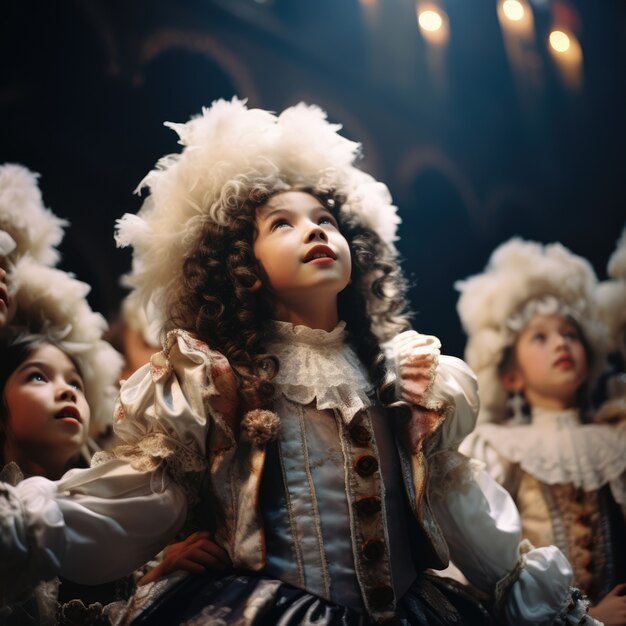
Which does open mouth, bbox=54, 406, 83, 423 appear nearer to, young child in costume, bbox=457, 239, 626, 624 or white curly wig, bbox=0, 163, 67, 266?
white curly wig, bbox=0, 163, 67, 266

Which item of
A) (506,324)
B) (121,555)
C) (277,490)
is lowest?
(121,555)

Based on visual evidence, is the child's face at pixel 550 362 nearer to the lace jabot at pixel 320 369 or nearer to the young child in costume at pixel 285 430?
the young child in costume at pixel 285 430

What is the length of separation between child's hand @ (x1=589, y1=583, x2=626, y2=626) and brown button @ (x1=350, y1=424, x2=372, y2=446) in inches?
36.9

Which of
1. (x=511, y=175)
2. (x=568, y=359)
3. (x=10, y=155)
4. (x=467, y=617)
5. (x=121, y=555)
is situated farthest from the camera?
(x=511, y=175)

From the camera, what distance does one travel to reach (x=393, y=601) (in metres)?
1.64

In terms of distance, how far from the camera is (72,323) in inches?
78.9

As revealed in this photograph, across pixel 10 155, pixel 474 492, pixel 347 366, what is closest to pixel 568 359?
pixel 474 492

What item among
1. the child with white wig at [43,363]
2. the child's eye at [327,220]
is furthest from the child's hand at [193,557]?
Result: the child's eye at [327,220]

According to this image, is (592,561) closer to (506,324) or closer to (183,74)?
(506,324)

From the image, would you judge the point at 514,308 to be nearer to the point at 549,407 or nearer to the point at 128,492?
the point at 549,407

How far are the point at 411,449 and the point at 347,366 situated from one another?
0.79ft

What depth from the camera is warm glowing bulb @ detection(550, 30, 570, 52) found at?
3.10 m

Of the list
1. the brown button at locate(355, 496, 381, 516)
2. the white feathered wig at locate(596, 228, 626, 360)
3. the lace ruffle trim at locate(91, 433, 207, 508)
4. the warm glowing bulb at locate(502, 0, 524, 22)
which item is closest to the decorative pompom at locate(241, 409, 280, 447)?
the lace ruffle trim at locate(91, 433, 207, 508)

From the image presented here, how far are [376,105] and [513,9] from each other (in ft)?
2.33
